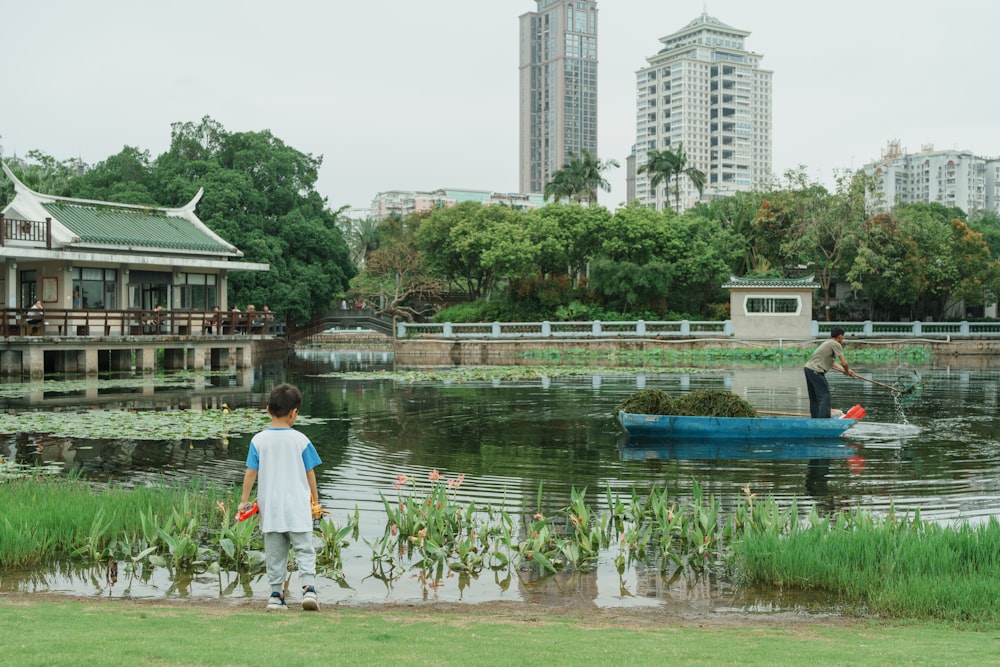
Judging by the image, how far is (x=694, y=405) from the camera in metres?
17.5

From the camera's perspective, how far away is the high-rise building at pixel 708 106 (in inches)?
6678

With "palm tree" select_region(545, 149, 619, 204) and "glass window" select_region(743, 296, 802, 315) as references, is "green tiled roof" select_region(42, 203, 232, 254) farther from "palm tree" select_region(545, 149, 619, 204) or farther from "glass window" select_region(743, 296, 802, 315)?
"palm tree" select_region(545, 149, 619, 204)

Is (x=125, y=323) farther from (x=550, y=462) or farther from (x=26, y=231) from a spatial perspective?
(x=550, y=462)

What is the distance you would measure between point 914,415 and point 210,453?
612 inches

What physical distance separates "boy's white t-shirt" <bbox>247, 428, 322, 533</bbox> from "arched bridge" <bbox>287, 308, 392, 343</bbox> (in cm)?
5210

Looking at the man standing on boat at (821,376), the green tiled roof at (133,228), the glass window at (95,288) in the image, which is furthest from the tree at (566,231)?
the man standing on boat at (821,376)

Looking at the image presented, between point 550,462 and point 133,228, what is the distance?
105 feet

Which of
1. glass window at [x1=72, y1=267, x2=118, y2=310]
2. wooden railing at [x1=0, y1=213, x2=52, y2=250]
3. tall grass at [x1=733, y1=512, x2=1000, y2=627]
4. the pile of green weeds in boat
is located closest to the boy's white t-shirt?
tall grass at [x1=733, y1=512, x2=1000, y2=627]

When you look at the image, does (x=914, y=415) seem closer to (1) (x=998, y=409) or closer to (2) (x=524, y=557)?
(1) (x=998, y=409)

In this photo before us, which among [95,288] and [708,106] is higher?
→ [708,106]

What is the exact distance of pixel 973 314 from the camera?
63.8 m

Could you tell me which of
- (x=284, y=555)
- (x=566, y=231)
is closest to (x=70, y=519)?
(x=284, y=555)

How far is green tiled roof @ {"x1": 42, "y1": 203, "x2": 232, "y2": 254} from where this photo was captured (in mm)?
39438


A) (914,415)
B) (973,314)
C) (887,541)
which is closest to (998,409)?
(914,415)
